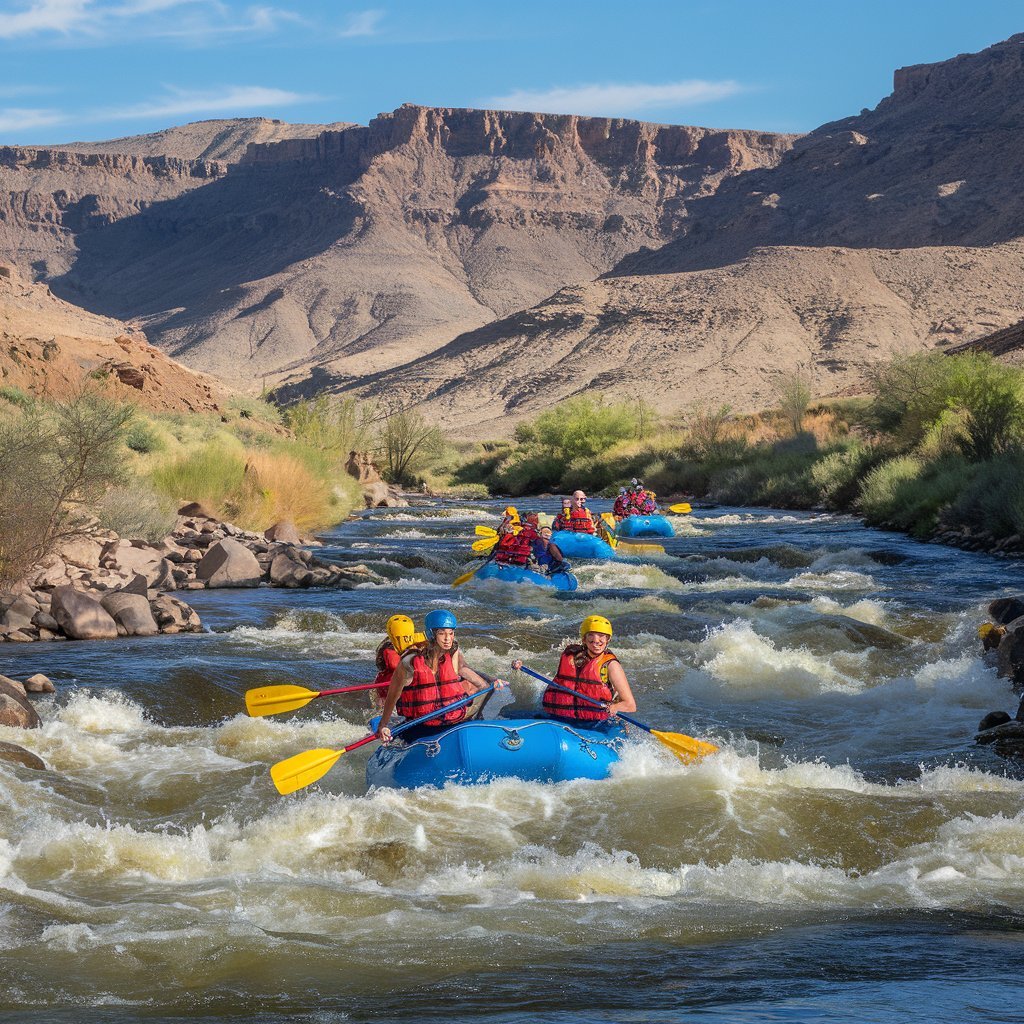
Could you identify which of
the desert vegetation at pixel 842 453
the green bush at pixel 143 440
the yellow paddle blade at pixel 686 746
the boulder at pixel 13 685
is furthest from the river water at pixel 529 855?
the green bush at pixel 143 440

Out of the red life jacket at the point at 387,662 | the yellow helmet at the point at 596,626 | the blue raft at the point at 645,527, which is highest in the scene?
the blue raft at the point at 645,527

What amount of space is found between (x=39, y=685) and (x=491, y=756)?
4.40 metres

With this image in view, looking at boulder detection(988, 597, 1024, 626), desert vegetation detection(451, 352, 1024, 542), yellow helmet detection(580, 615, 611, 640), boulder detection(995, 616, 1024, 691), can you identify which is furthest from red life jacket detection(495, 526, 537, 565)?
yellow helmet detection(580, 615, 611, 640)

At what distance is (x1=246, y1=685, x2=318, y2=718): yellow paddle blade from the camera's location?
369 inches

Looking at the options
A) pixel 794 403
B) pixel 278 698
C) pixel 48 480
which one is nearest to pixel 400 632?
pixel 278 698

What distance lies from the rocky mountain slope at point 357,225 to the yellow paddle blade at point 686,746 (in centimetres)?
9565

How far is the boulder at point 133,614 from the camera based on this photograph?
13.4 meters

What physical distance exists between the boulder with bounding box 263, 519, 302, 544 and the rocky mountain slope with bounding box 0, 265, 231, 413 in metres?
8.59

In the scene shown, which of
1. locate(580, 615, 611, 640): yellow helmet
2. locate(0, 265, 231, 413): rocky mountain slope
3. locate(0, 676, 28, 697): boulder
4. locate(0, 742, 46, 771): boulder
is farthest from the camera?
locate(0, 265, 231, 413): rocky mountain slope

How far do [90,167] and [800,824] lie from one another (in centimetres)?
18301

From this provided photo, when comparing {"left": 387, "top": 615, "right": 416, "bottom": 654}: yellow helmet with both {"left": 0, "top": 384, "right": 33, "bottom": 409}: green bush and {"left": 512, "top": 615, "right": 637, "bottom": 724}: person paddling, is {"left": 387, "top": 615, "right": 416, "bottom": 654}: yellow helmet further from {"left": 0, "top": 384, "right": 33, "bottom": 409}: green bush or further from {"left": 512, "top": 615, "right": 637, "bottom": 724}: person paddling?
{"left": 0, "top": 384, "right": 33, "bottom": 409}: green bush

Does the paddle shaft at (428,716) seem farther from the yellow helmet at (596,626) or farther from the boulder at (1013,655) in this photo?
the boulder at (1013,655)

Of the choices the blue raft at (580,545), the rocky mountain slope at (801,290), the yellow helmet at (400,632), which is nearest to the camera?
the yellow helmet at (400,632)

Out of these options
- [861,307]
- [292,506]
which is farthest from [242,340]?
[292,506]
